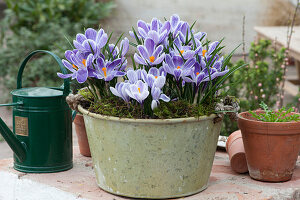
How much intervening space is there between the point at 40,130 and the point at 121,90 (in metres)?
0.45

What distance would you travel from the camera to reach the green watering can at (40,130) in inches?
69.4

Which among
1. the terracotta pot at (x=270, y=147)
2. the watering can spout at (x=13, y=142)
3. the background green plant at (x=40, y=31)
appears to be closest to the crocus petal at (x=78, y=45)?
the watering can spout at (x=13, y=142)

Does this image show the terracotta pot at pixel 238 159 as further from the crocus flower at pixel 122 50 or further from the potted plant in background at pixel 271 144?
the crocus flower at pixel 122 50

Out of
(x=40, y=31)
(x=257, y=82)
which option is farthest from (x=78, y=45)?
(x=40, y=31)

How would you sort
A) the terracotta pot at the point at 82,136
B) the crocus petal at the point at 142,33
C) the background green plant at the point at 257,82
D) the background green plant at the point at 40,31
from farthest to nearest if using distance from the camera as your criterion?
1. the background green plant at the point at 40,31
2. the background green plant at the point at 257,82
3. the terracotta pot at the point at 82,136
4. the crocus petal at the point at 142,33

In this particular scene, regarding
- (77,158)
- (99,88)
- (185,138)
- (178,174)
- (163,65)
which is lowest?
(77,158)

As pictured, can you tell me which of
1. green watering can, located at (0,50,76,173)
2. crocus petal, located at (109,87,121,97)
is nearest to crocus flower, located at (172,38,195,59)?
crocus petal, located at (109,87,121,97)

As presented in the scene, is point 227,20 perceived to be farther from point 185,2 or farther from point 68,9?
point 68,9

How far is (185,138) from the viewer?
1.51 m

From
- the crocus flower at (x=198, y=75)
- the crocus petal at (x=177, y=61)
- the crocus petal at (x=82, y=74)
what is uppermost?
the crocus petal at (x=177, y=61)

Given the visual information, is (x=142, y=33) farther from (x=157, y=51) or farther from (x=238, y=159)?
(x=238, y=159)

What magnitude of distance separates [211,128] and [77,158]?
72 cm

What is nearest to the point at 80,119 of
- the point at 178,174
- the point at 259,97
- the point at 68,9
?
the point at 178,174

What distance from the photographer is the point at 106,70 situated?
154 cm
